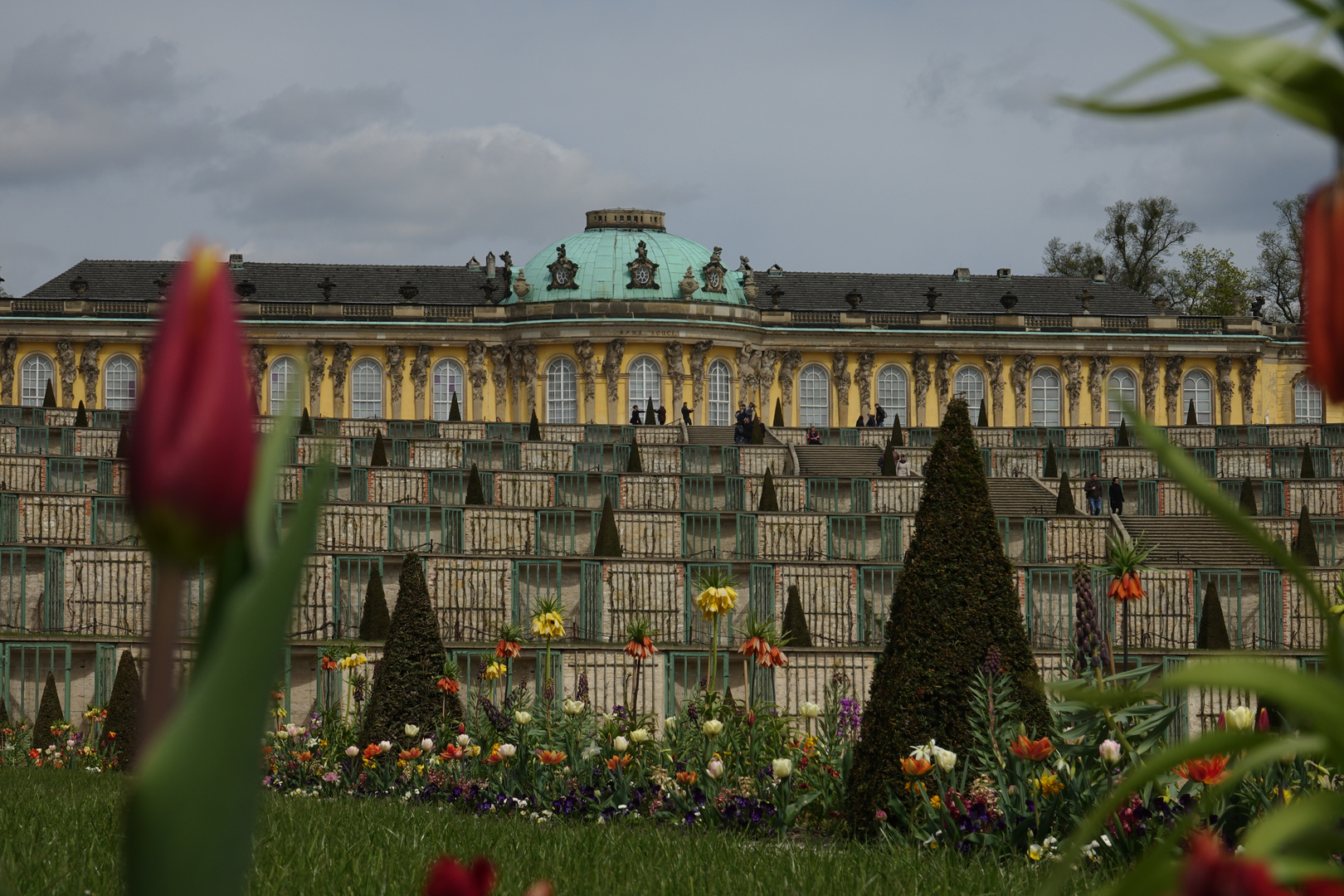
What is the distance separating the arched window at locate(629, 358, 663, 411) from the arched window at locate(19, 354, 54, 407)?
1002 inches

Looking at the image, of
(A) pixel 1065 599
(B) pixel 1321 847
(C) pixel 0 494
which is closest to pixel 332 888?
(B) pixel 1321 847

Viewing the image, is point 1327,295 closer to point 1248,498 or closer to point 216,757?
point 216,757

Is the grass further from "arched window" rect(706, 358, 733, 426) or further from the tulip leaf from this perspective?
"arched window" rect(706, 358, 733, 426)

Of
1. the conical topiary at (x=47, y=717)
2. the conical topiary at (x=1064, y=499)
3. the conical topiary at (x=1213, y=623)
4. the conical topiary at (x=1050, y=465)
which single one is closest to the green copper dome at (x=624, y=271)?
the conical topiary at (x=1050, y=465)

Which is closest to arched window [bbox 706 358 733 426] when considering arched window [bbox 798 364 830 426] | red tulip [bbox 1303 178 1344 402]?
arched window [bbox 798 364 830 426]

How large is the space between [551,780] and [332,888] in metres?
4.83

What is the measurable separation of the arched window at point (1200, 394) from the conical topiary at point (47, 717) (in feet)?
196

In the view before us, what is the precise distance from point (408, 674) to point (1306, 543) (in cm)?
1521

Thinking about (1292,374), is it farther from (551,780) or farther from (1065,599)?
(551,780)

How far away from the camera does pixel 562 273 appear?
63375mm

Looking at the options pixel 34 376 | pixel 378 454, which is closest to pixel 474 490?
pixel 378 454

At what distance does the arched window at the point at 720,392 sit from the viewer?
62.0 meters

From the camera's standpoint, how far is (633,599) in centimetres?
1864

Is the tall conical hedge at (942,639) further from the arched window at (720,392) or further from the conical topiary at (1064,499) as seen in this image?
the arched window at (720,392)
